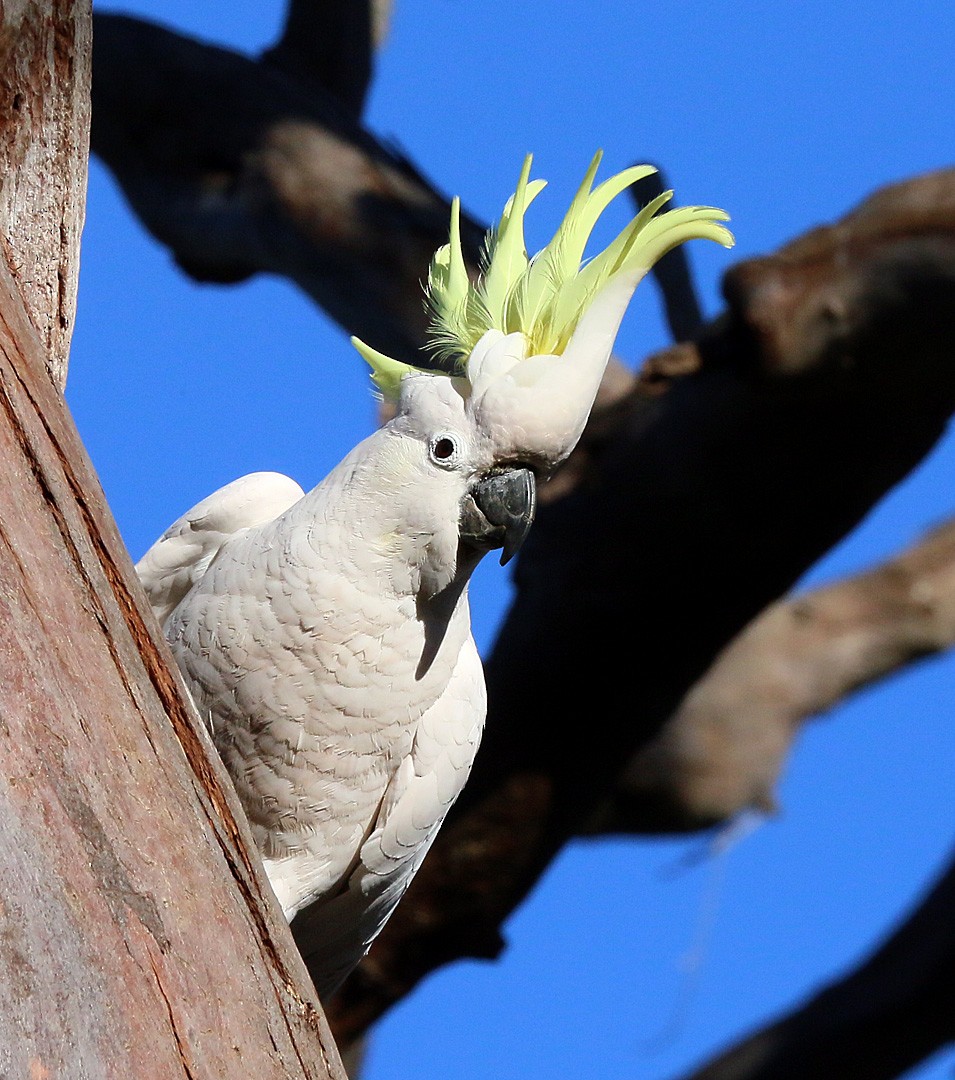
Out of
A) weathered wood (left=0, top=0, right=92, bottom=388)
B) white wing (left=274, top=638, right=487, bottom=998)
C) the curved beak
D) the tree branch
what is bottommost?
white wing (left=274, top=638, right=487, bottom=998)

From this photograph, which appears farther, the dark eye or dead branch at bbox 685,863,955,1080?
dead branch at bbox 685,863,955,1080

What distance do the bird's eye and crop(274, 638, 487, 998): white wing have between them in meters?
0.41

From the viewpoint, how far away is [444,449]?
222 cm

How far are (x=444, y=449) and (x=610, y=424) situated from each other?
2154 millimetres

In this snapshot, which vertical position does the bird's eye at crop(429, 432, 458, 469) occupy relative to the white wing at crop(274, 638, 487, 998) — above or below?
above

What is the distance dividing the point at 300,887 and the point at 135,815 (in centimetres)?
87

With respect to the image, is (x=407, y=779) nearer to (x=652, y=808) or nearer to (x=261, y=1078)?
(x=261, y=1078)

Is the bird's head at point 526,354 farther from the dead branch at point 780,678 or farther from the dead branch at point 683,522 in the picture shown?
the dead branch at point 780,678

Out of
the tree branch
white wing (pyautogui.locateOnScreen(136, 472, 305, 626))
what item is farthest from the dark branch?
white wing (pyautogui.locateOnScreen(136, 472, 305, 626))

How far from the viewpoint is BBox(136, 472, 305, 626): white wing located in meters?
2.57

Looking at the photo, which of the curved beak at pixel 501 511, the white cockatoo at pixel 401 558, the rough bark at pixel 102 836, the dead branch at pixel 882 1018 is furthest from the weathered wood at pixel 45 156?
the dead branch at pixel 882 1018

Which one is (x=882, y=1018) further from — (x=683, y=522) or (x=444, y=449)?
(x=444, y=449)

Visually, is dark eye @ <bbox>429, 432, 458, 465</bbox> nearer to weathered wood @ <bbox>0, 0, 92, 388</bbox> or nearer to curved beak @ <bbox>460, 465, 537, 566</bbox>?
curved beak @ <bbox>460, 465, 537, 566</bbox>

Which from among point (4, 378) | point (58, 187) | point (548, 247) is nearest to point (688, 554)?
point (548, 247)
